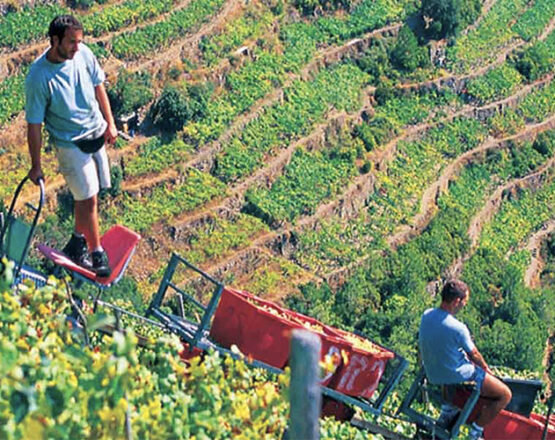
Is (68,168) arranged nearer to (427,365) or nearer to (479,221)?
(427,365)

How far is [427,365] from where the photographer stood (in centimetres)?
1118

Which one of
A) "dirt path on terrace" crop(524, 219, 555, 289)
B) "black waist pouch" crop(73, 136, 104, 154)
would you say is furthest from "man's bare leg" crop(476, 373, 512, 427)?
"dirt path on terrace" crop(524, 219, 555, 289)

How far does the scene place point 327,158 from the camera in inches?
1519

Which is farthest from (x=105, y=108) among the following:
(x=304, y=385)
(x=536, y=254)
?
(x=536, y=254)

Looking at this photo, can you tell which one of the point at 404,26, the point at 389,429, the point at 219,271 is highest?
the point at 404,26

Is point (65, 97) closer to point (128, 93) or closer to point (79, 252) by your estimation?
point (79, 252)

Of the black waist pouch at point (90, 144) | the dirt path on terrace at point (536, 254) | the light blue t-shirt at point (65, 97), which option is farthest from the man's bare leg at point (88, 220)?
the dirt path on terrace at point (536, 254)

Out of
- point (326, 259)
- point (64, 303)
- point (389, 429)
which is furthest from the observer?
point (326, 259)

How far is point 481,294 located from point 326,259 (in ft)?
16.0

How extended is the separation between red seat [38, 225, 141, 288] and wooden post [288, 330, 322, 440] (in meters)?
4.83

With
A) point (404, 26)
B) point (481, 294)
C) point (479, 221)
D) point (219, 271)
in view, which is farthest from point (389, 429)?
point (404, 26)

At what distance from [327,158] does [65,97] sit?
28509 millimetres

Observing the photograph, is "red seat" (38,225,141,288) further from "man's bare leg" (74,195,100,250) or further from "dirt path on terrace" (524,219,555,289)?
"dirt path on terrace" (524,219,555,289)

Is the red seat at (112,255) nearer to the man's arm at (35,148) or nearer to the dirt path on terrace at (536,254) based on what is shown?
the man's arm at (35,148)
